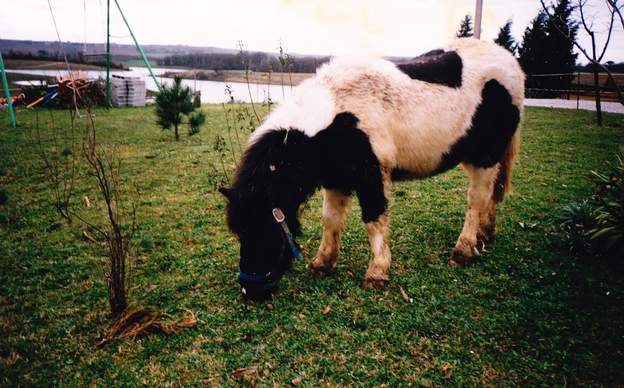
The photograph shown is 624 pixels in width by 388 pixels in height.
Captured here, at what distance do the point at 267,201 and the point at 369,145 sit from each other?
3.58 feet

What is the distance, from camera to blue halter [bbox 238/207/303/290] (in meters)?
2.86

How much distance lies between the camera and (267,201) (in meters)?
2.88

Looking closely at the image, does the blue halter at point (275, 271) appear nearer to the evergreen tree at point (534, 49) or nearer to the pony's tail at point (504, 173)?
the pony's tail at point (504, 173)

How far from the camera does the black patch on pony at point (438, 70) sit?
3.59 metres

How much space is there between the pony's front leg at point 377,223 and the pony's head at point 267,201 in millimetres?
667

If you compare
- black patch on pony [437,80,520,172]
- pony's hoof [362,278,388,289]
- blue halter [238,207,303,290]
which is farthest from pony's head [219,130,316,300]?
black patch on pony [437,80,520,172]

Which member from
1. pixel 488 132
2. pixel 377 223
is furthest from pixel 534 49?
pixel 377 223

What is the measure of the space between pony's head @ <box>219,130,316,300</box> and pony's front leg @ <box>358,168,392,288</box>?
2.19 ft

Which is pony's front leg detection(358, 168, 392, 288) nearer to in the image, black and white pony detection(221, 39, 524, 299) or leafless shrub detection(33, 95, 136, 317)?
black and white pony detection(221, 39, 524, 299)

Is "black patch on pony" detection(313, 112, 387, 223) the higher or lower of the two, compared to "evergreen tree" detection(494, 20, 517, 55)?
lower

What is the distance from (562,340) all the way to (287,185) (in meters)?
2.66

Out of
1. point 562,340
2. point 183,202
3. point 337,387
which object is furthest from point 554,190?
point 183,202

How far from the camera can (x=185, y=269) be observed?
4.02m

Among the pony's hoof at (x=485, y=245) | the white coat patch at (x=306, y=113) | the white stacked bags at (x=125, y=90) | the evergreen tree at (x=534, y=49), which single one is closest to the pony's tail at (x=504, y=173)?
the pony's hoof at (x=485, y=245)
